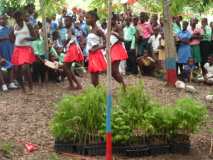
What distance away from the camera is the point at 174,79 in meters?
14.0

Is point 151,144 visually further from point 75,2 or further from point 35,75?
point 75,2

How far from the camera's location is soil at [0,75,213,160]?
25.3 ft

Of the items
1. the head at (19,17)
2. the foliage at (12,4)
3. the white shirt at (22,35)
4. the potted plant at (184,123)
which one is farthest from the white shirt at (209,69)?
the potted plant at (184,123)

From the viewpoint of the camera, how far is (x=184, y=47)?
16.1m

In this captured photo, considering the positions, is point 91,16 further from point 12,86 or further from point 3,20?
point 3,20

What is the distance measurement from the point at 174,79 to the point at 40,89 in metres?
3.36

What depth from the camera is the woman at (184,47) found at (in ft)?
52.9

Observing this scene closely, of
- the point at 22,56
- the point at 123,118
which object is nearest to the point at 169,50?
the point at 22,56

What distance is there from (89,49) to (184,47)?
18.6 feet

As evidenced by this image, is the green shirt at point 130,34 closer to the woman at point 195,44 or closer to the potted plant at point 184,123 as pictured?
the woman at point 195,44

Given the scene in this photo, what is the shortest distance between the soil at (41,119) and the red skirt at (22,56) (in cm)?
73

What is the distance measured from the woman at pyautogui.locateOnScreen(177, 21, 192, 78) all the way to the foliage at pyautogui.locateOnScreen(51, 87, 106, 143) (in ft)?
29.1

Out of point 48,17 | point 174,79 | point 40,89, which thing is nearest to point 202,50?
point 174,79

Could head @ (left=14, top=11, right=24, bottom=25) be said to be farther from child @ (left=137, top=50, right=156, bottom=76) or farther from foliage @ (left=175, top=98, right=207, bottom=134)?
child @ (left=137, top=50, right=156, bottom=76)
